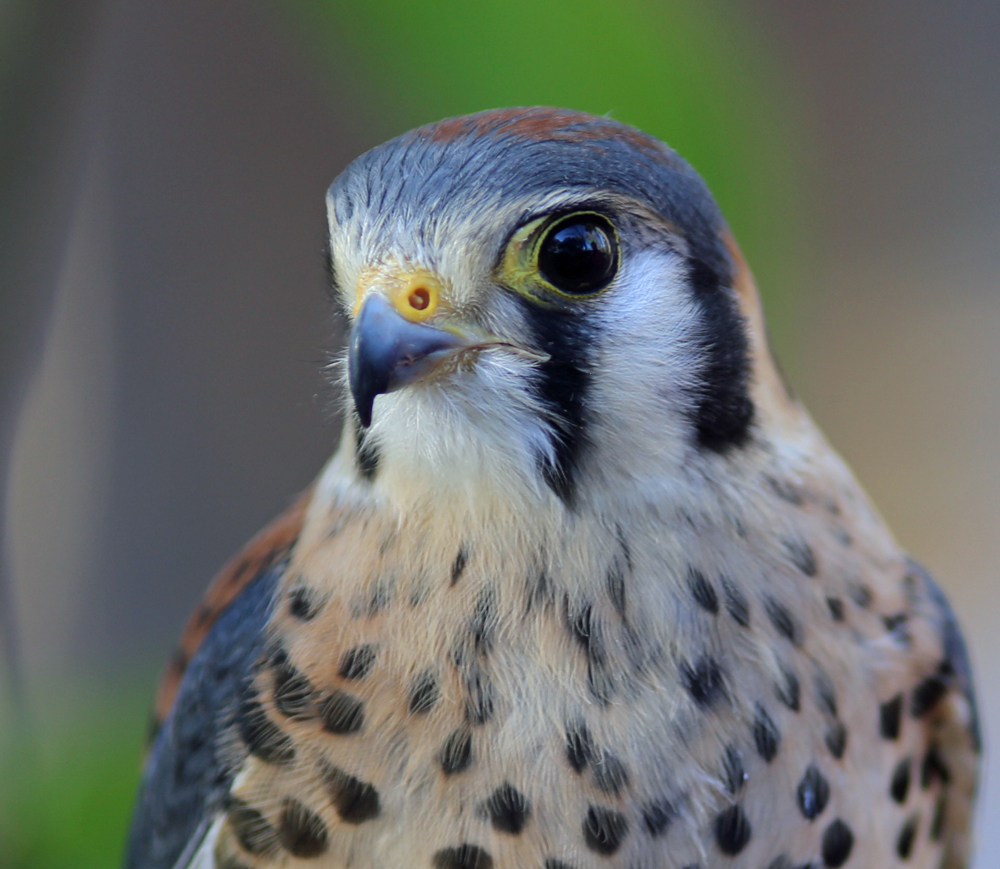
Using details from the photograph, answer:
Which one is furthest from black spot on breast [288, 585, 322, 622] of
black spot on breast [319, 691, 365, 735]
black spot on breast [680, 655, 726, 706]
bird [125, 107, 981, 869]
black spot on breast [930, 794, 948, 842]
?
black spot on breast [930, 794, 948, 842]

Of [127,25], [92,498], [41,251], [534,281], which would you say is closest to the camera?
[534,281]

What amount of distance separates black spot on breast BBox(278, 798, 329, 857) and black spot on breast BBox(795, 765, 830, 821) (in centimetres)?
54

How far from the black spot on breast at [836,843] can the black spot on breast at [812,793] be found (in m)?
0.03

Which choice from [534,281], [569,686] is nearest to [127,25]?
[534,281]

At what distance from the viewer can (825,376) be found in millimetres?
3781

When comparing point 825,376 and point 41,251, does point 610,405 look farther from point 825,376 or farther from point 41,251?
point 825,376

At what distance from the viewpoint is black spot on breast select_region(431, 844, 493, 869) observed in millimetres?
1104

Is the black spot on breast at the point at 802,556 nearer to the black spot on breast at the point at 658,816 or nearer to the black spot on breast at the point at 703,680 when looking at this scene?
the black spot on breast at the point at 703,680

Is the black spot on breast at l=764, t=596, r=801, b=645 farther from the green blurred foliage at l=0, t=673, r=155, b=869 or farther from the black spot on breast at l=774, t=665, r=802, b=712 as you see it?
the green blurred foliage at l=0, t=673, r=155, b=869

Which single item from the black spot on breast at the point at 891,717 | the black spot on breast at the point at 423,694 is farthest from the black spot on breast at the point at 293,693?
the black spot on breast at the point at 891,717

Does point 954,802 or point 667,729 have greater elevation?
point 667,729

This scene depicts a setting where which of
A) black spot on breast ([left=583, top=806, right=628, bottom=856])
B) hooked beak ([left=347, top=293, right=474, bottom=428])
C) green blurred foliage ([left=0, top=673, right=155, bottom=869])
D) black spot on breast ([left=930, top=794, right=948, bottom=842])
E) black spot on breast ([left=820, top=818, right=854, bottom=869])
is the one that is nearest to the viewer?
hooked beak ([left=347, top=293, right=474, bottom=428])

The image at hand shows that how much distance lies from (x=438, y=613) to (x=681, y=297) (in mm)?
445

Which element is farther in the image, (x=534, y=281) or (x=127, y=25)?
(x=127, y=25)
